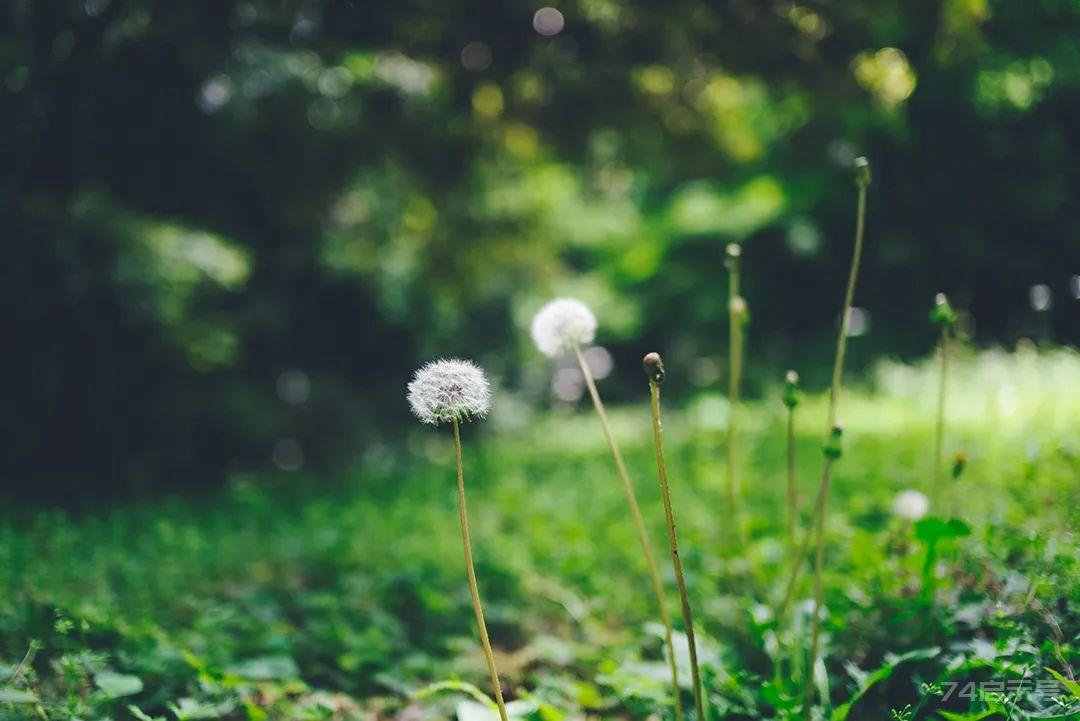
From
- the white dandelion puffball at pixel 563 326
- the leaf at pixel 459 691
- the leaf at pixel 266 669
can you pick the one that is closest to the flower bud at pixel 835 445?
the white dandelion puffball at pixel 563 326

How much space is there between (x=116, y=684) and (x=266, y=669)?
0.42 metres

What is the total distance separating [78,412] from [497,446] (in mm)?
3690

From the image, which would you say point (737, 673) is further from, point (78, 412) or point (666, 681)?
point (78, 412)

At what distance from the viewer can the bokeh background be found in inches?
153

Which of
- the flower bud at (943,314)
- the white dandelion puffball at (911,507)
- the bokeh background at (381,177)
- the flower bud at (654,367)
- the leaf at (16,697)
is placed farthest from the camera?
the bokeh background at (381,177)

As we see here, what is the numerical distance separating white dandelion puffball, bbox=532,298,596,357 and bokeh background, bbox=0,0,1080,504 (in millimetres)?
2293

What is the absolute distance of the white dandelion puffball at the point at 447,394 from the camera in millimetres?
1673

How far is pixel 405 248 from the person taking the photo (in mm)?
5973

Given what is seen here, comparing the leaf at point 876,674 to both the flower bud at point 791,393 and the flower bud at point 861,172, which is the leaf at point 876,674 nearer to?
the flower bud at point 791,393

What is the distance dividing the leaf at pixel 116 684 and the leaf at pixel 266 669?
293 millimetres

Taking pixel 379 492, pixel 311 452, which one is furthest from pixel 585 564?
pixel 311 452

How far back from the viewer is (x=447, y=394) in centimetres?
168

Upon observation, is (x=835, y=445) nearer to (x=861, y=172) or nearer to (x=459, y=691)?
(x=861, y=172)

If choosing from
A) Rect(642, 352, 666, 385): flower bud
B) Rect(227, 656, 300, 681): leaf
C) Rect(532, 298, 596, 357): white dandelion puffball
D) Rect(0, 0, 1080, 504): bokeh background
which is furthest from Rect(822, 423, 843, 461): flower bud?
Rect(0, 0, 1080, 504): bokeh background
